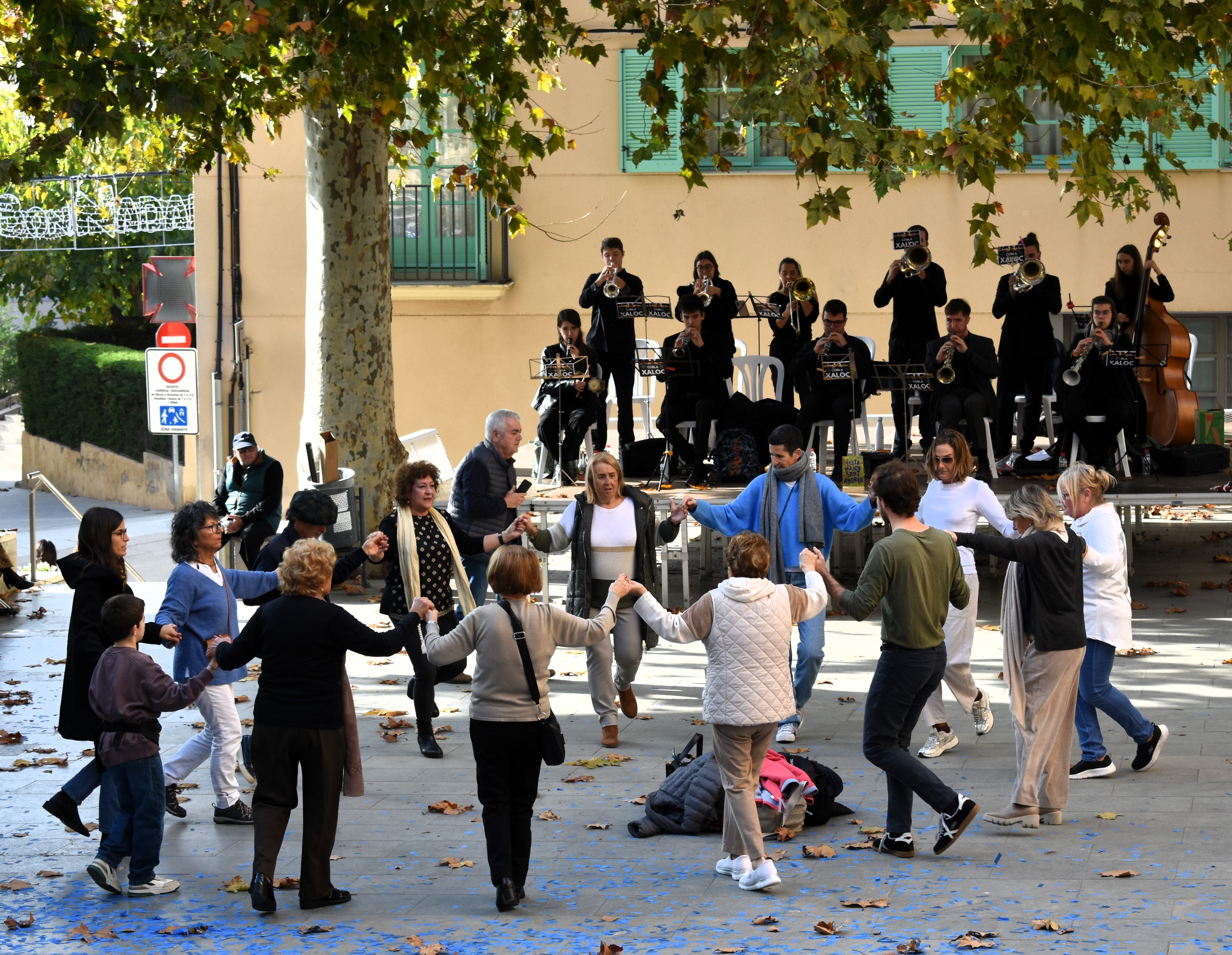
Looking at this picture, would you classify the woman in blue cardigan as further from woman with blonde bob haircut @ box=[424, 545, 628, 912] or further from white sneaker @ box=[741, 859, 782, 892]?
white sneaker @ box=[741, 859, 782, 892]

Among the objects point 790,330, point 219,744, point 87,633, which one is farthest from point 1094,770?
point 790,330

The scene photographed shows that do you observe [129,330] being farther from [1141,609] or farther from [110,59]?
[1141,609]

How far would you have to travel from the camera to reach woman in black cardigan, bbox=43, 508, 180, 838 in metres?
6.78

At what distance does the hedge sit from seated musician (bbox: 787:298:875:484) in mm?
13104

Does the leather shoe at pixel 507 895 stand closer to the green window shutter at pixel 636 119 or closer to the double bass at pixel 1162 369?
the double bass at pixel 1162 369

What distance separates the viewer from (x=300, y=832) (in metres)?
7.32

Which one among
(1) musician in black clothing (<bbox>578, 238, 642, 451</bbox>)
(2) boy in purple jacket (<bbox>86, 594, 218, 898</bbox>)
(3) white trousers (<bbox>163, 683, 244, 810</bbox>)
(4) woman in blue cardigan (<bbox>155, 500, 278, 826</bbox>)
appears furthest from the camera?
(1) musician in black clothing (<bbox>578, 238, 642, 451</bbox>)

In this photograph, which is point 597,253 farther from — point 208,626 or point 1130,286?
point 208,626

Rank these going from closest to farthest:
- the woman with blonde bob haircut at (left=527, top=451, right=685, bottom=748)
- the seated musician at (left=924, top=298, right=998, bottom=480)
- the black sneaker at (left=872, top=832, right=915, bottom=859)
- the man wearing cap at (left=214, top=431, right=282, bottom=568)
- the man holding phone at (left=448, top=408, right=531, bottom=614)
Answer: the black sneaker at (left=872, top=832, right=915, bottom=859)
the woman with blonde bob haircut at (left=527, top=451, right=685, bottom=748)
the man holding phone at (left=448, top=408, right=531, bottom=614)
the man wearing cap at (left=214, top=431, right=282, bottom=568)
the seated musician at (left=924, top=298, right=998, bottom=480)

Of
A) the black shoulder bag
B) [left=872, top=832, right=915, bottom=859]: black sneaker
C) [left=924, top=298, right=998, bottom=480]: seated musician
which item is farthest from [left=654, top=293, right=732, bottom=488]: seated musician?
the black shoulder bag

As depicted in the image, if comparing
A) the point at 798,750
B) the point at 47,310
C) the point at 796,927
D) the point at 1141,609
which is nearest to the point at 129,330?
the point at 47,310

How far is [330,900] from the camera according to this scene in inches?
245

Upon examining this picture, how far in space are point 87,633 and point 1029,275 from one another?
928 centimetres

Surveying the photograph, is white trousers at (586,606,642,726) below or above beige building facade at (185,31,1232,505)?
below
